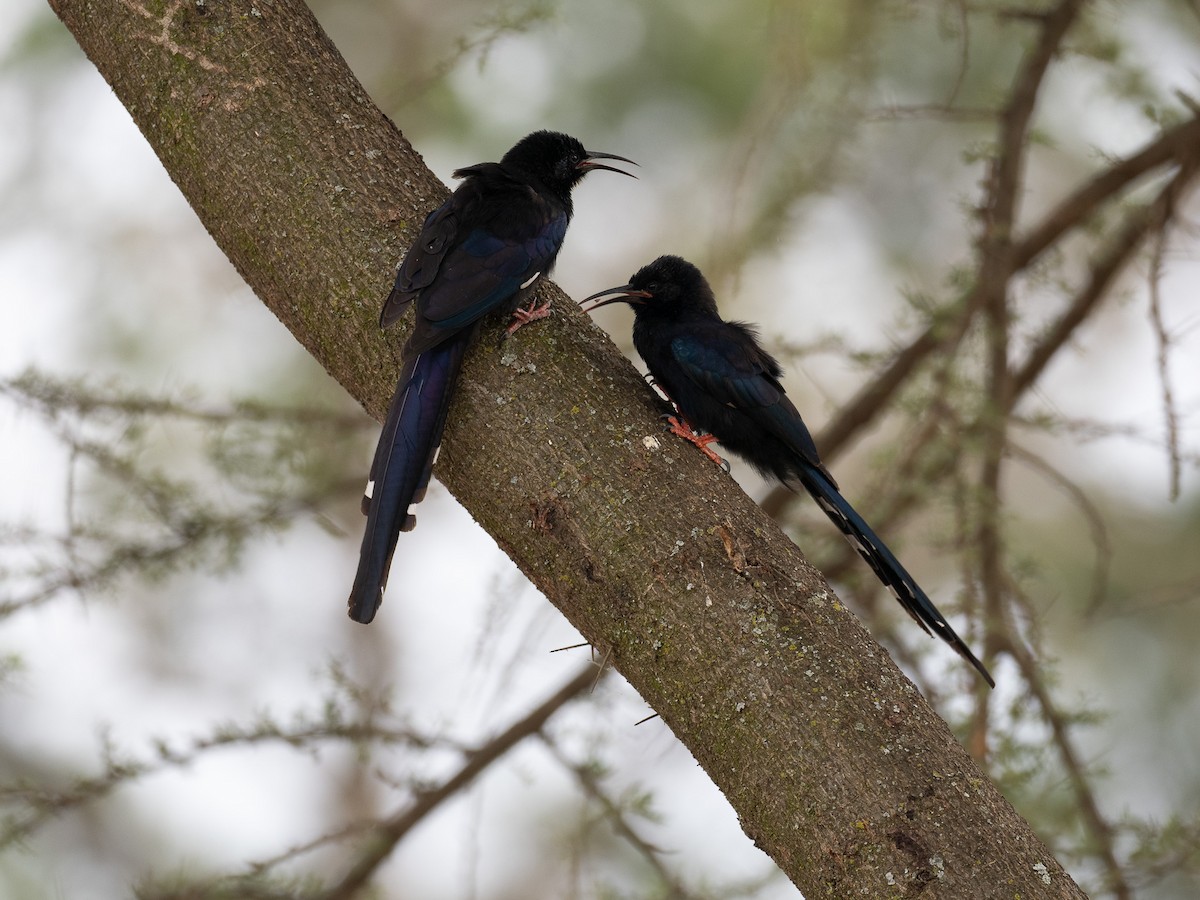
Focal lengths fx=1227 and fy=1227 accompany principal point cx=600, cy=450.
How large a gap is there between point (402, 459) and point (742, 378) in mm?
1112

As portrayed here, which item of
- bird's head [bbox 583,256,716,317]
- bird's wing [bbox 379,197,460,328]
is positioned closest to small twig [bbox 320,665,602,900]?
bird's head [bbox 583,256,716,317]

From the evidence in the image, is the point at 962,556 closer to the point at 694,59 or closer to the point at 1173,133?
the point at 1173,133

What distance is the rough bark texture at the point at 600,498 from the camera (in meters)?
1.90

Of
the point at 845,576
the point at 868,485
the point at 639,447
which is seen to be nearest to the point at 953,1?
the point at 868,485

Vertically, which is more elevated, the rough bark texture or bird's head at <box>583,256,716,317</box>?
bird's head at <box>583,256,716,317</box>

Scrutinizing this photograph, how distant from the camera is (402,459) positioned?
7.70ft

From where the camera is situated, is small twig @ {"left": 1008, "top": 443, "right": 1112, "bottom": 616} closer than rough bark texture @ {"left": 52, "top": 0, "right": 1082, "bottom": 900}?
No

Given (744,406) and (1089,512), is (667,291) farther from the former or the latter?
(1089,512)

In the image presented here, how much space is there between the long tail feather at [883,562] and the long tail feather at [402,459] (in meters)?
1.10

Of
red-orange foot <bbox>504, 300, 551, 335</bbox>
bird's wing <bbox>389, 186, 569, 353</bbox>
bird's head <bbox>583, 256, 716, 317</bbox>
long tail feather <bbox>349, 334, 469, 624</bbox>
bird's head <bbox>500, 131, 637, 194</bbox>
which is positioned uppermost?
bird's head <bbox>500, 131, 637, 194</bbox>

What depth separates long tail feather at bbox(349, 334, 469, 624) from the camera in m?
2.31

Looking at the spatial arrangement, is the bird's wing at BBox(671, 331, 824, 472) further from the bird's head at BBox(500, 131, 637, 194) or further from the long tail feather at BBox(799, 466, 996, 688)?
the bird's head at BBox(500, 131, 637, 194)

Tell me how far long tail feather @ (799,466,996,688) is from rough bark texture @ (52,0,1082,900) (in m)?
0.71

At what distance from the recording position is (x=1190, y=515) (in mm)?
6098
